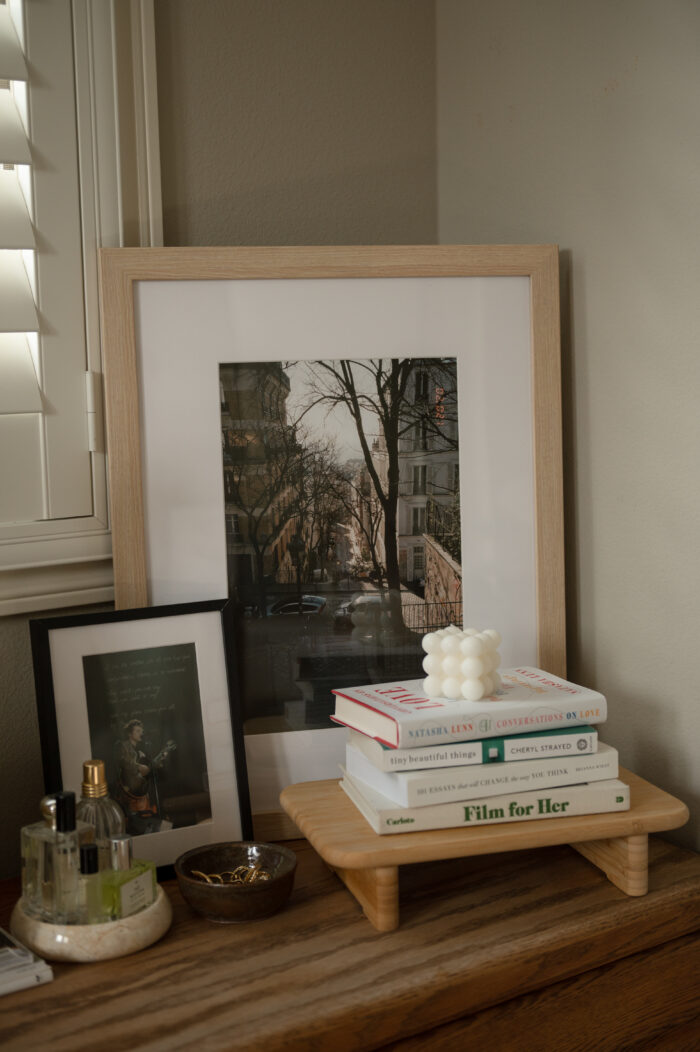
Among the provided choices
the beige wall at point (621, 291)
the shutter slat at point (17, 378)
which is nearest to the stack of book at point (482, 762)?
the beige wall at point (621, 291)

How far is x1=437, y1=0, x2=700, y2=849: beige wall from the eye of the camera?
971mm

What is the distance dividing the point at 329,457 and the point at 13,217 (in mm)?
442

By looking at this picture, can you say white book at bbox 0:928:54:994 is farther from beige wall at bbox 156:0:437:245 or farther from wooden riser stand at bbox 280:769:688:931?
beige wall at bbox 156:0:437:245

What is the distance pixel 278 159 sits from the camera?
1.22 metres

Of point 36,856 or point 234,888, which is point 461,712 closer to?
point 234,888

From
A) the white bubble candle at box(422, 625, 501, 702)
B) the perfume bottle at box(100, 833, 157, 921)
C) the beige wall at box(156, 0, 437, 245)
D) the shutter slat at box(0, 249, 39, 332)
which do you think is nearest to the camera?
the perfume bottle at box(100, 833, 157, 921)

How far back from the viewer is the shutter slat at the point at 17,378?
103 cm

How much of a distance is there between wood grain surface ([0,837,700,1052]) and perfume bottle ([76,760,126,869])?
0.11 m

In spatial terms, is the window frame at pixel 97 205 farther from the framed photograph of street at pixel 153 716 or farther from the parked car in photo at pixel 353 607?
the parked car in photo at pixel 353 607

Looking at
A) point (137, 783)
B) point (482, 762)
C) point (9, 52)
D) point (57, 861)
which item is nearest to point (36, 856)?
point (57, 861)

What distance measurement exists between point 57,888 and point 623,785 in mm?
545

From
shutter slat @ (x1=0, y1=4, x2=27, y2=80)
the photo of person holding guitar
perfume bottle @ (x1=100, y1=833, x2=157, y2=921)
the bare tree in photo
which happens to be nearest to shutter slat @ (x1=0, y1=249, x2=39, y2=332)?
shutter slat @ (x1=0, y1=4, x2=27, y2=80)

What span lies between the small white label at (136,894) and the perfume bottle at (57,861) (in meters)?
0.04

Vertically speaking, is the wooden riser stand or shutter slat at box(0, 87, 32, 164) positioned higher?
shutter slat at box(0, 87, 32, 164)
